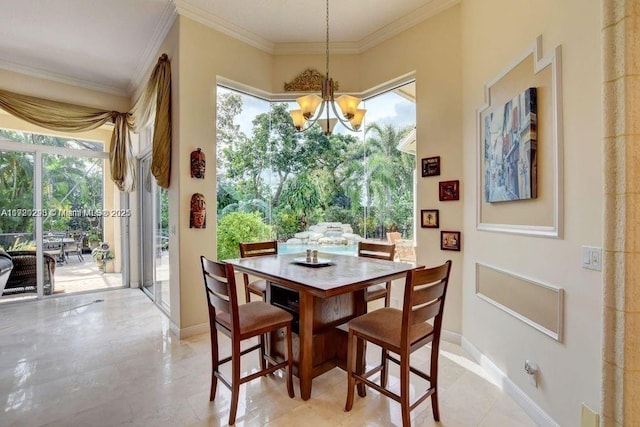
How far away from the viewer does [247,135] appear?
3.94 m

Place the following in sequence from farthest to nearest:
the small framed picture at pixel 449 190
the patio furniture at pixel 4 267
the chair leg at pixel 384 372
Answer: the patio furniture at pixel 4 267
the small framed picture at pixel 449 190
the chair leg at pixel 384 372

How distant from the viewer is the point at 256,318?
2010 mm

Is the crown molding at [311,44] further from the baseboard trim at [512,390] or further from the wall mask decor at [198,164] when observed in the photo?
the baseboard trim at [512,390]

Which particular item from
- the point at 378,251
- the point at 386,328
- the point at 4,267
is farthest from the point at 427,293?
the point at 4,267

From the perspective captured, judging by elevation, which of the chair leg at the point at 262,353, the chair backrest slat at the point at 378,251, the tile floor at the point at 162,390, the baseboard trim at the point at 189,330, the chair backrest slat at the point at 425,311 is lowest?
the tile floor at the point at 162,390

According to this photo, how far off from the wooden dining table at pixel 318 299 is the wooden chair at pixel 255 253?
312 mm

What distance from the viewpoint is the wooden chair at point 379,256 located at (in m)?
2.76

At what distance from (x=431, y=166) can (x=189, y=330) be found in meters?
3.05

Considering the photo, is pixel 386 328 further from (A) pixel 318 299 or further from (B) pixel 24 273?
(B) pixel 24 273

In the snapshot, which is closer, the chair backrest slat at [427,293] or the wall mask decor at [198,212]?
the chair backrest slat at [427,293]

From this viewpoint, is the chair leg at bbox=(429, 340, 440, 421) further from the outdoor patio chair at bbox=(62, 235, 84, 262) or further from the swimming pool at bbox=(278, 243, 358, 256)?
the outdoor patio chair at bbox=(62, 235, 84, 262)

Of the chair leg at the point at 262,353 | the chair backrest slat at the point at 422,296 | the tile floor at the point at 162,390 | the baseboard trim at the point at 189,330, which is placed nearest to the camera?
the chair backrest slat at the point at 422,296

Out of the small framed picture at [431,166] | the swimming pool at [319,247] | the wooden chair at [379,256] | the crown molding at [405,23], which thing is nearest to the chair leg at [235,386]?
the wooden chair at [379,256]

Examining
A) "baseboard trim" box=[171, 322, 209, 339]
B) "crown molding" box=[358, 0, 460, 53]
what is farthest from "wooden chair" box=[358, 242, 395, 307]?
"crown molding" box=[358, 0, 460, 53]
